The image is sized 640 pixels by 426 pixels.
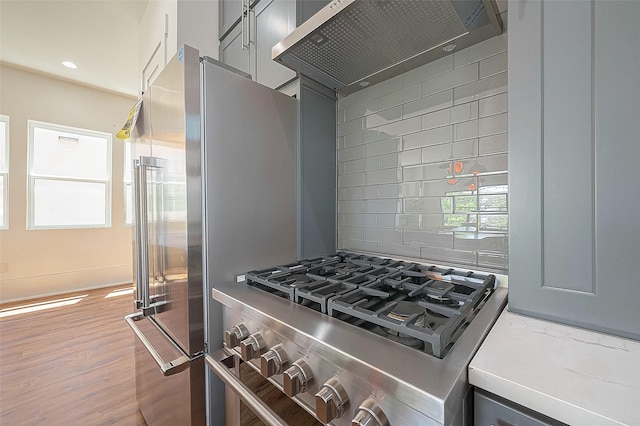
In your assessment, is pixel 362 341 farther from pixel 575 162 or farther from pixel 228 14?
pixel 228 14

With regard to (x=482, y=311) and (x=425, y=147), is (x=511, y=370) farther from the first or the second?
(x=425, y=147)

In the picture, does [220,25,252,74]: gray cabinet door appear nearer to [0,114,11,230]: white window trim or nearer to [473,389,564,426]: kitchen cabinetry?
[473,389,564,426]: kitchen cabinetry

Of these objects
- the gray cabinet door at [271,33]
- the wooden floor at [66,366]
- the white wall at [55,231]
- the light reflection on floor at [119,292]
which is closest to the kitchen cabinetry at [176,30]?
the gray cabinet door at [271,33]

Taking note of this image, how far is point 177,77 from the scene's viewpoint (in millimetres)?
994

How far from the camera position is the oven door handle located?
0.67 metres

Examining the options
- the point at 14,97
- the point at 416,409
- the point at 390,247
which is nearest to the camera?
the point at 416,409

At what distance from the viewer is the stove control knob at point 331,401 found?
0.49 m

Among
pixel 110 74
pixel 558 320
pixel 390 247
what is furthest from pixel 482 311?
pixel 110 74

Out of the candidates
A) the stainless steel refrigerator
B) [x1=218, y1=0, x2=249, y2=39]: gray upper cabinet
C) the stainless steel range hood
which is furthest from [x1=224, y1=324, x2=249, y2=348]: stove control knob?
[x1=218, y1=0, x2=249, y2=39]: gray upper cabinet

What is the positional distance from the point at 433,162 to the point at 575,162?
0.56m

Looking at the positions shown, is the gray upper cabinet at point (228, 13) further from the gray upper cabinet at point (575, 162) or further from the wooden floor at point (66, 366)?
the wooden floor at point (66, 366)

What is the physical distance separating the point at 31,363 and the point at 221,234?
8.16ft

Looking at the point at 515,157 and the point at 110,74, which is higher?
the point at 110,74

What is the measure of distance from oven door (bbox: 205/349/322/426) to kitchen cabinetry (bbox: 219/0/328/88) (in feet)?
4.17
